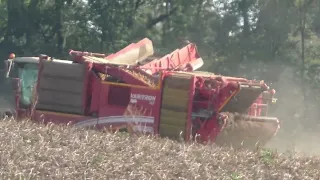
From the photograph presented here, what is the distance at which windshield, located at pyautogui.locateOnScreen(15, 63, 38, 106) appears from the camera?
52.5 ft

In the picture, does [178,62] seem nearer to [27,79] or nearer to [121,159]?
[27,79]

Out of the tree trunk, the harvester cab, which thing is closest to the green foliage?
the tree trunk

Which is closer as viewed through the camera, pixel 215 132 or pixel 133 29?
pixel 215 132

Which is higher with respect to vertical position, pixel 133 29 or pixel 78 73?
pixel 133 29

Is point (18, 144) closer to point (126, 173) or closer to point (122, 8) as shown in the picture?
point (126, 173)

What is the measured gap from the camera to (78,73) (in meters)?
14.9

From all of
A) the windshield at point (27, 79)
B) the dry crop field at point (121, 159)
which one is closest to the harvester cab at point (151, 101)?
the windshield at point (27, 79)

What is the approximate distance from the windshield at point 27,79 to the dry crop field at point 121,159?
6386 millimetres

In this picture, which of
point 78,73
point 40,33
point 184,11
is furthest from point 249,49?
point 78,73

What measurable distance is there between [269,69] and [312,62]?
196 cm

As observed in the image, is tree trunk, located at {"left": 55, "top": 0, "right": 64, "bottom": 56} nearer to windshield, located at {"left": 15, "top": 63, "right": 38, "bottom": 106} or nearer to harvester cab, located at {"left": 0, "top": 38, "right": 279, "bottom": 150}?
windshield, located at {"left": 15, "top": 63, "right": 38, "bottom": 106}

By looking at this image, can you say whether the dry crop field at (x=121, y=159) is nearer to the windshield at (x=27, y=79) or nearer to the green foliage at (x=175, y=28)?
the windshield at (x=27, y=79)

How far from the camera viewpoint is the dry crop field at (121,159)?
7.21m

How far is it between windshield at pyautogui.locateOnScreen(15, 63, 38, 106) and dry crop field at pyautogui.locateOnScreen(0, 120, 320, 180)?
6386mm
